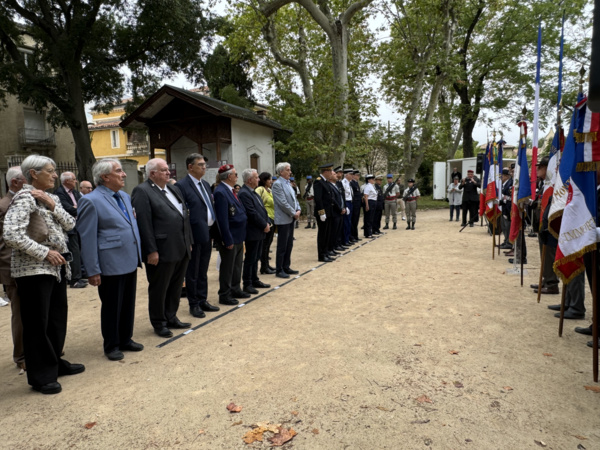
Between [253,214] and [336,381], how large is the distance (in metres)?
3.63

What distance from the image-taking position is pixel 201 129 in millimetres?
17156

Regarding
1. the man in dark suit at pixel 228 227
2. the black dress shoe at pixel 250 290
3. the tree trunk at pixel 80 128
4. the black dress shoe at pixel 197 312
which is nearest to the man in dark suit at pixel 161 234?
the black dress shoe at pixel 197 312

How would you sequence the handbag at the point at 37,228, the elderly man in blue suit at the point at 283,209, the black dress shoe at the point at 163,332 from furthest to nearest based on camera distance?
1. the elderly man in blue suit at the point at 283,209
2. the black dress shoe at the point at 163,332
3. the handbag at the point at 37,228

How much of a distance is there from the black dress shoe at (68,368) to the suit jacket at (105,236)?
2.92 ft

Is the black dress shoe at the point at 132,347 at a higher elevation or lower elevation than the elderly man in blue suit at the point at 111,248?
lower

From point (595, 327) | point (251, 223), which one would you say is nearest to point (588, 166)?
point (595, 327)

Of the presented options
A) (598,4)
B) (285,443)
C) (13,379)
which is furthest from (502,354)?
(13,379)

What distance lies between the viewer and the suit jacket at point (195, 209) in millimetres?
5375

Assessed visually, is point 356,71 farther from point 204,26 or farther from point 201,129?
point 201,129

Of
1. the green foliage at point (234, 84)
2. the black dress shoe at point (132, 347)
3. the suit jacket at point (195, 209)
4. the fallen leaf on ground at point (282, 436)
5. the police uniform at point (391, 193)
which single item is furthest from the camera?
the green foliage at point (234, 84)

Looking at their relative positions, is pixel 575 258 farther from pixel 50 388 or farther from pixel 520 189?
pixel 50 388

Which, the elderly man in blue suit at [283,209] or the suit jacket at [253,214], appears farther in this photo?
the elderly man in blue suit at [283,209]

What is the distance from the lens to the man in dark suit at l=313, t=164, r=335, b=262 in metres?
9.19

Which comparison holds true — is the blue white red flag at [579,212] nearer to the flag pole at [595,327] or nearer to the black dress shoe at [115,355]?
the flag pole at [595,327]
